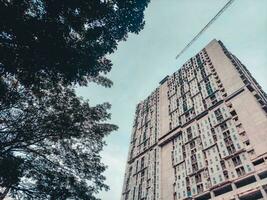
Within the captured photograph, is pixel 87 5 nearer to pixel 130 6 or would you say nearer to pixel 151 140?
pixel 130 6

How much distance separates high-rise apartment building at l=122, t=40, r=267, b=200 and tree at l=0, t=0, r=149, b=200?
25.8 metres

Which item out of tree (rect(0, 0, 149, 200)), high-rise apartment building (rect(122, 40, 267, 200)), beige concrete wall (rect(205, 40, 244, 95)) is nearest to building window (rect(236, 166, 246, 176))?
high-rise apartment building (rect(122, 40, 267, 200))

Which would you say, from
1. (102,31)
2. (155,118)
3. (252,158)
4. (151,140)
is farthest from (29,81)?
(155,118)

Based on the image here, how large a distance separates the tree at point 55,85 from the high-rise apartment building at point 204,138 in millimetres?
25804

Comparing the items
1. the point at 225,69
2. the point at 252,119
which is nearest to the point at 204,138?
the point at 252,119

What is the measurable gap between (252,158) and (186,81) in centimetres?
3276

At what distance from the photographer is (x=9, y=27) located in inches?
307

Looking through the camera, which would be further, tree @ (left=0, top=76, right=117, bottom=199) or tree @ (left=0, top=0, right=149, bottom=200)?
tree @ (left=0, top=76, right=117, bottom=199)

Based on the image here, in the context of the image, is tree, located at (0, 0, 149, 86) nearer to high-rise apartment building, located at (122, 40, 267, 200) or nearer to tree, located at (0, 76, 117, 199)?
tree, located at (0, 76, 117, 199)

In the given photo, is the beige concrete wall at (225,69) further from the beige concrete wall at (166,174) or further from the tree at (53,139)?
the tree at (53,139)

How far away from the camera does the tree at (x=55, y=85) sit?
8.28 m

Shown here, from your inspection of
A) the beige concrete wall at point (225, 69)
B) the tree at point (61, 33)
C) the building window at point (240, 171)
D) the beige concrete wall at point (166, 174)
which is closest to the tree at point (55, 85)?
the tree at point (61, 33)

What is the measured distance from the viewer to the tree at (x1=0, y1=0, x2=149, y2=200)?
8.28 meters

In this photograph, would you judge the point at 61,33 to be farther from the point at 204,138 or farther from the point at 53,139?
the point at 204,138
